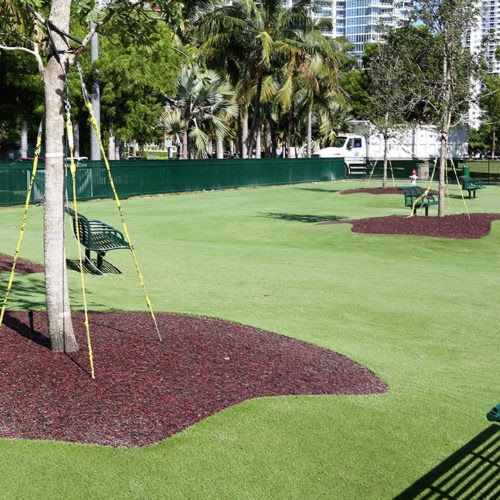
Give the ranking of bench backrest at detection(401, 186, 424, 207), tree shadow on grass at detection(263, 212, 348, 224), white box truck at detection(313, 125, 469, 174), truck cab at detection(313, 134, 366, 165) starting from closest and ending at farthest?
1. tree shadow on grass at detection(263, 212, 348, 224)
2. bench backrest at detection(401, 186, 424, 207)
3. white box truck at detection(313, 125, 469, 174)
4. truck cab at detection(313, 134, 366, 165)

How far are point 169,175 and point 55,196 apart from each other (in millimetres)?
28430

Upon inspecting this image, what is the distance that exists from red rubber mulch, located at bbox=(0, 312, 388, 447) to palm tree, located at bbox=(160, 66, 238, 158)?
3845 cm

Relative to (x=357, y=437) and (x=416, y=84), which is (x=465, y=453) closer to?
(x=357, y=437)

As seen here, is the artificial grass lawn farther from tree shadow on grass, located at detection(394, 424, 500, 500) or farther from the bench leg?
the bench leg

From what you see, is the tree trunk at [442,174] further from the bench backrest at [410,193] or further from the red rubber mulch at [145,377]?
the red rubber mulch at [145,377]

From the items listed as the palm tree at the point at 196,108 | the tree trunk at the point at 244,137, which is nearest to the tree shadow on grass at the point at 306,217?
the palm tree at the point at 196,108

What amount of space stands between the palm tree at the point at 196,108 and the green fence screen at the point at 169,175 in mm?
5409

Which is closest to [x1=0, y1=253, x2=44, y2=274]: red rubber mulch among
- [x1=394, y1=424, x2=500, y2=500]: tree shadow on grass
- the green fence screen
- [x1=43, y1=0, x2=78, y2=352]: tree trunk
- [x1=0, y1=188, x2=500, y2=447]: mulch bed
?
[x1=0, y1=188, x2=500, y2=447]: mulch bed

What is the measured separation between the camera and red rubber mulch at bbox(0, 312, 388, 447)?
5.65 m

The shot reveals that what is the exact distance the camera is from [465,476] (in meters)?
5.15

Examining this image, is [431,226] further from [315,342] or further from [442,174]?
[315,342]

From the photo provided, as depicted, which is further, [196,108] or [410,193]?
[196,108]

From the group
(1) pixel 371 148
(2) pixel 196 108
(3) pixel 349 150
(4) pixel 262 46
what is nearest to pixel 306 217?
(4) pixel 262 46

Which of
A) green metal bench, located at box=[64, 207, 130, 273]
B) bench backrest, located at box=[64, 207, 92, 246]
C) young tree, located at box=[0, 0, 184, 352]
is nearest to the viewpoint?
young tree, located at box=[0, 0, 184, 352]
